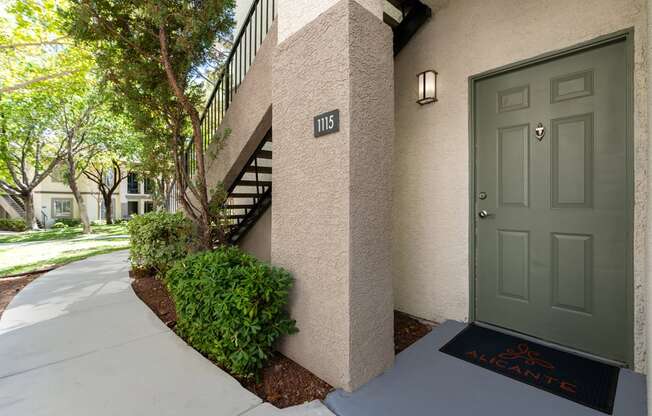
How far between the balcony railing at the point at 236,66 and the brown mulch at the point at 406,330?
3.38 metres

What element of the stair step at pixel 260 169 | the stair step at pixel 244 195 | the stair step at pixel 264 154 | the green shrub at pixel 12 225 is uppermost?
the stair step at pixel 264 154

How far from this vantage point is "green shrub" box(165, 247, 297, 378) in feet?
6.29

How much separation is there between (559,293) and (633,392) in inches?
28.1

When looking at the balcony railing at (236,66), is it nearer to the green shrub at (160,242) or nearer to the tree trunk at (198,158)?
the tree trunk at (198,158)

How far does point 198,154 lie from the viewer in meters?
3.55

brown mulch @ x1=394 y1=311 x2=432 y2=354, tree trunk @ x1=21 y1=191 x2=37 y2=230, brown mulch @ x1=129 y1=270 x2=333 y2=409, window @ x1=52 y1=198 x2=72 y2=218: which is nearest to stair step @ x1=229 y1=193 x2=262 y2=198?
brown mulch @ x1=129 y1=270 x2=333 y2=409

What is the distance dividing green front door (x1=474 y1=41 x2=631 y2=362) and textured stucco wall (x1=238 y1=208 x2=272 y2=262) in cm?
306

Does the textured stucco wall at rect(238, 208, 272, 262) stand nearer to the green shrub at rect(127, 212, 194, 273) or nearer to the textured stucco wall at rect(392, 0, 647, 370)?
the green shrub at rect(127, 212, 194, 273)

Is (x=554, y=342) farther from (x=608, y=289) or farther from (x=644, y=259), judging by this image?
(x=644, y=259)

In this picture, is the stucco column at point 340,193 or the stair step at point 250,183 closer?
the stucco column at point 340,193

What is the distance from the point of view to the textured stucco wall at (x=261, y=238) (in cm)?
461

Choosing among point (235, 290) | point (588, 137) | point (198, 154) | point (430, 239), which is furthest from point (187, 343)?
point (588, 137)

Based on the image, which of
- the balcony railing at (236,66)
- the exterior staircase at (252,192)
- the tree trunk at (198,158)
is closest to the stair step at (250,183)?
the exterior staircase at (252,192)

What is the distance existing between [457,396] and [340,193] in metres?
1.51
